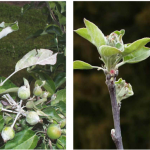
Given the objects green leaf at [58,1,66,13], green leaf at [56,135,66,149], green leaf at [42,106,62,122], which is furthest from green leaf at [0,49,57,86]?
green leaf at [58,1,66,13]

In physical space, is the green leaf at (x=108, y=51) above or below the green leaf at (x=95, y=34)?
below

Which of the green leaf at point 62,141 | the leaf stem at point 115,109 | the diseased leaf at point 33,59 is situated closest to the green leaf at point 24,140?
the green leaf at point 62,141

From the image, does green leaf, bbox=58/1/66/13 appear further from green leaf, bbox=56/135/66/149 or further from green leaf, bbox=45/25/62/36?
green leaf, bbox=56/135/66/149

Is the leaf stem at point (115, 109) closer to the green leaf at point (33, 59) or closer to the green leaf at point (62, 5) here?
the green leaf at point (33, 59)

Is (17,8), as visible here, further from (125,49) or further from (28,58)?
(125,49)

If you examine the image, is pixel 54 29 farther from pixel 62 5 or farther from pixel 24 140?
pixel 24 140

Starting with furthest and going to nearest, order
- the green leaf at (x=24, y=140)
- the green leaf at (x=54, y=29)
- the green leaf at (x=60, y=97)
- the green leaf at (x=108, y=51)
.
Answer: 1. the green leaf at (x=54, y=29)
2. the green leaf at (x=60, y=97)
3. the green leaf at (x=24, y=140)
4. the green leaf at (x=108, y=51)
